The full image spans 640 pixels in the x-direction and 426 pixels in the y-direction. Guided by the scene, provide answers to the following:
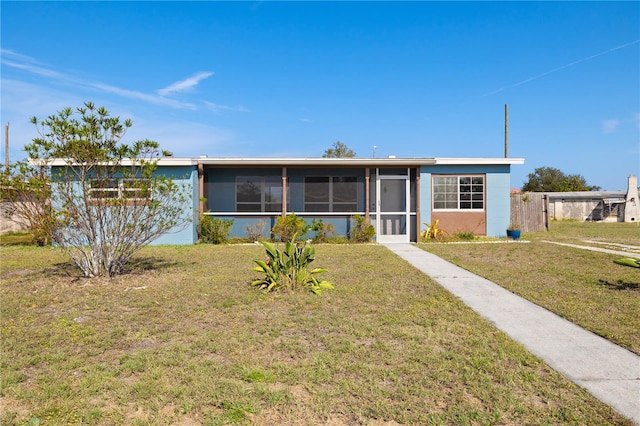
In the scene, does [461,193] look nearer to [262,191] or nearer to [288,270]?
[262,191]

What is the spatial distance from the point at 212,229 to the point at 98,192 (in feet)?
22.4

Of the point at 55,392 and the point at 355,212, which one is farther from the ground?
the point at 355,212

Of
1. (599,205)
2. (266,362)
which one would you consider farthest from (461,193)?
(599,205)

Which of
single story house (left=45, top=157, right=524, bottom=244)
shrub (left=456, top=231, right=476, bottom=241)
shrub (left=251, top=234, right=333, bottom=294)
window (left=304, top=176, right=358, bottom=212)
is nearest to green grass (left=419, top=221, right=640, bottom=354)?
shrub (left=456, top=231, right=476, bottom=241)

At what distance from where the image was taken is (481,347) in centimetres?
420

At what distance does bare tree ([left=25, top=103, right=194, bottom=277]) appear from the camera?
24.2 ft

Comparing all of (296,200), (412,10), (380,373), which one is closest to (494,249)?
(296,200)

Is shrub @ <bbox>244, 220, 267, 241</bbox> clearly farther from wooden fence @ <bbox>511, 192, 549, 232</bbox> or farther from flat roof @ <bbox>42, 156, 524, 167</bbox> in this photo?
wooden fence @ <bbox>511, 192, 549, 232</bbox>

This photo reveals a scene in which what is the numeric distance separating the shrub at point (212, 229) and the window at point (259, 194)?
4.33 feet

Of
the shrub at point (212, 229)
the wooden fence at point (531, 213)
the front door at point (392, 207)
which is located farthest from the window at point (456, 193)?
the shrub at point (212, 229)

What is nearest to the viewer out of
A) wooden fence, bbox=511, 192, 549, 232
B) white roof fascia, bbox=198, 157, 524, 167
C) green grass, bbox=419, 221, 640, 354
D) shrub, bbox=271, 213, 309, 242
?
green grass, bbox=419, 221, 640, 354

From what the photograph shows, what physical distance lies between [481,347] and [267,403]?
232 centimetres

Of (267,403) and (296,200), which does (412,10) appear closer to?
(296,200)

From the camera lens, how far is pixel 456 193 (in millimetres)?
16312
